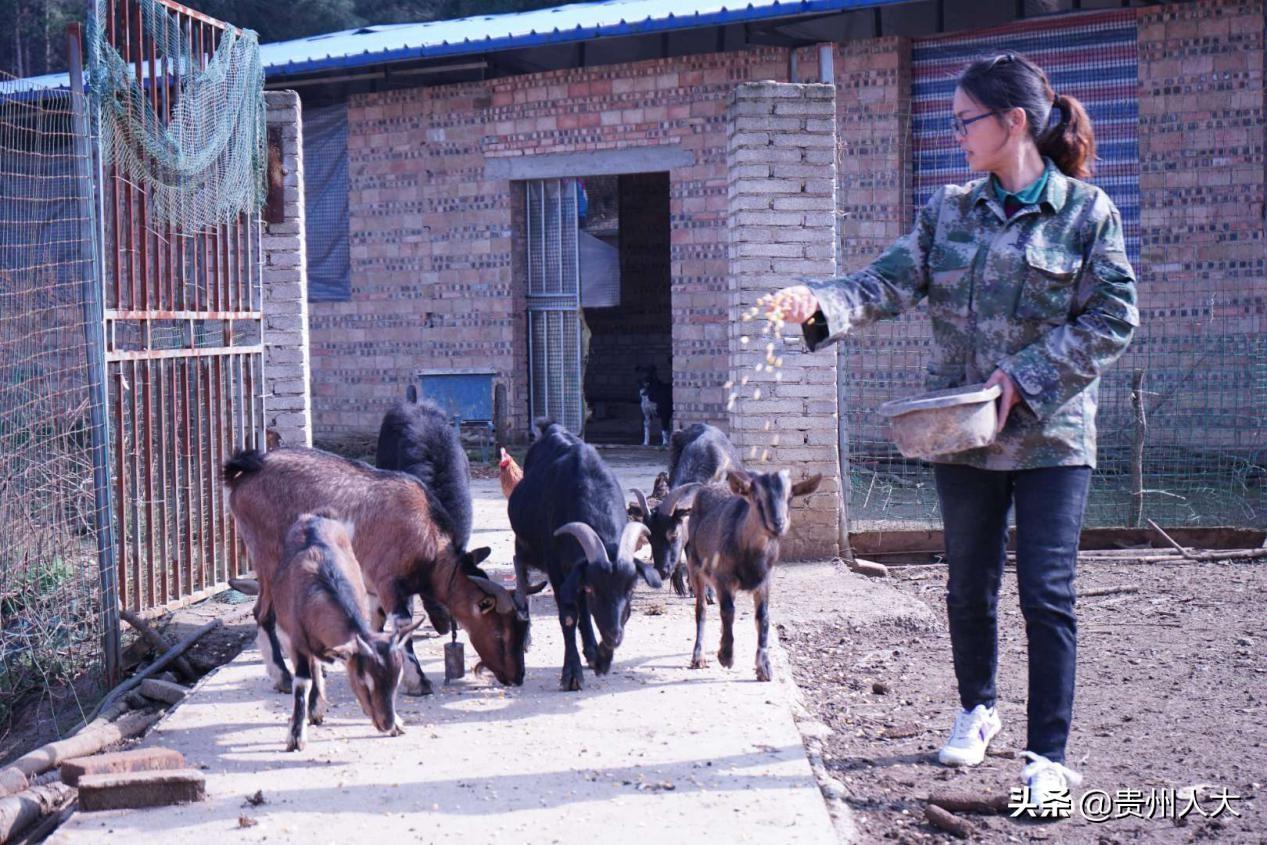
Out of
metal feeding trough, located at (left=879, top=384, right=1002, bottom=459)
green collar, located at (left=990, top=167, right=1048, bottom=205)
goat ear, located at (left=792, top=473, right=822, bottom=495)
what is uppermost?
green collar, located at (left=990, top=167, right=1048, bottom=205)

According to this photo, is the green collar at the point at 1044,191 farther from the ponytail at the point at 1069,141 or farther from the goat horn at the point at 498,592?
the goat horn at the point at 498,592

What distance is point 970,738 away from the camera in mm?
4930

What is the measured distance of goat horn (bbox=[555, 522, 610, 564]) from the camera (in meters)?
6.14

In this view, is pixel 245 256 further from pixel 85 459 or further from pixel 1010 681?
pixel 1010 681

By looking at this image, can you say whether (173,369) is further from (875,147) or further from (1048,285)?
(875,147)

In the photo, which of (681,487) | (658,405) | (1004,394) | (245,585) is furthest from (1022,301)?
(658,405)

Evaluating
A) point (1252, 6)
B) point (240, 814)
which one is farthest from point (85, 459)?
point (1252, 6)

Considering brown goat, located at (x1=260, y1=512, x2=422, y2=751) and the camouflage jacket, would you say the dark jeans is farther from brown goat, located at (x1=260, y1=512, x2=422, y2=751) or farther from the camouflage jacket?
brown goat, located at (x1=260, y1=512, x2=422, y2=751)

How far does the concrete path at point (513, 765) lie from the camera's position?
4238mm

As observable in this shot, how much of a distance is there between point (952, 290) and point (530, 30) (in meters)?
11.5

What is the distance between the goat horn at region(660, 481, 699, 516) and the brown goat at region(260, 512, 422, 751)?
2376 millimetres

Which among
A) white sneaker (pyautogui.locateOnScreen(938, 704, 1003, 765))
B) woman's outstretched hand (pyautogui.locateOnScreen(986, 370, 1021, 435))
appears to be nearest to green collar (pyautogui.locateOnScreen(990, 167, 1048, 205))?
woman's outstretched hand (pyautogui.locateOnScreen(986, 370, 1021, 435))

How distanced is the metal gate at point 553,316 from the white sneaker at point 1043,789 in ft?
40.3

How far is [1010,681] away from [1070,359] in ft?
8.31
